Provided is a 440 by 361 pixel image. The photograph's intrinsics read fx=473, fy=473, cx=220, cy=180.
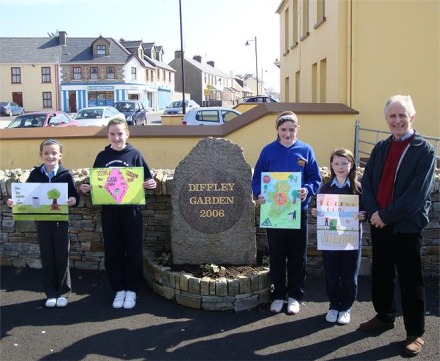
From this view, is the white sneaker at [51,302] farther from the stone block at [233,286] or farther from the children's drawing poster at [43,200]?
the stone block at [233,286]

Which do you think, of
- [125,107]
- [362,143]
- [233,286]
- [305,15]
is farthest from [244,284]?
[125,107]

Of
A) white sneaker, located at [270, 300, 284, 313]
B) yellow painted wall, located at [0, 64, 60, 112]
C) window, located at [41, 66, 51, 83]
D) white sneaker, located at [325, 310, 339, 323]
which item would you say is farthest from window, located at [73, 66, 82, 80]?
white sneaker, located at [325, 310, 339, 323]

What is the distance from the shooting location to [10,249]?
5551 mm

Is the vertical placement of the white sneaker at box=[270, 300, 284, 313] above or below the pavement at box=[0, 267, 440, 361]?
above

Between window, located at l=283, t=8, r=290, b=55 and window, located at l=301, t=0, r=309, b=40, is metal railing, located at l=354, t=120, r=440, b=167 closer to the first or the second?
window, located at l=301, t=0, r=309, b=40

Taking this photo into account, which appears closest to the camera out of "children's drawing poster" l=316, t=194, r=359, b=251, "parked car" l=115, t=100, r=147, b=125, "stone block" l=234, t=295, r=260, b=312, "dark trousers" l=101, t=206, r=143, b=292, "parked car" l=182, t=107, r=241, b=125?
"children's drawing poster" l=316, t=194, r=359, b=251

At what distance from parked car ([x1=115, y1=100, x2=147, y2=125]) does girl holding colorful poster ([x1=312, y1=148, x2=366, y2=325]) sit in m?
26.6

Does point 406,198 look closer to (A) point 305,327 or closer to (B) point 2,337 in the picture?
(A) point 305,327

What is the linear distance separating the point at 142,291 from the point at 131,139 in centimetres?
495

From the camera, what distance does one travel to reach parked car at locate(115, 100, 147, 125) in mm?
30766

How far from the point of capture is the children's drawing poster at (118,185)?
448cm

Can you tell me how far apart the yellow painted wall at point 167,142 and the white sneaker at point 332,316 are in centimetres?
530

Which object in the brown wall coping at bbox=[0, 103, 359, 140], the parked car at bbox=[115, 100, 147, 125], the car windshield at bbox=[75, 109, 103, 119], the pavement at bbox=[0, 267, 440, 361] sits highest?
the parked car at bbox=[115, 100, 147, 125]

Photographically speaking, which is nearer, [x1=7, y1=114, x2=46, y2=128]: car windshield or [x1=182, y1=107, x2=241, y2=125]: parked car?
[x1=182, y1=107, x2=241, y2=125]: parked car
